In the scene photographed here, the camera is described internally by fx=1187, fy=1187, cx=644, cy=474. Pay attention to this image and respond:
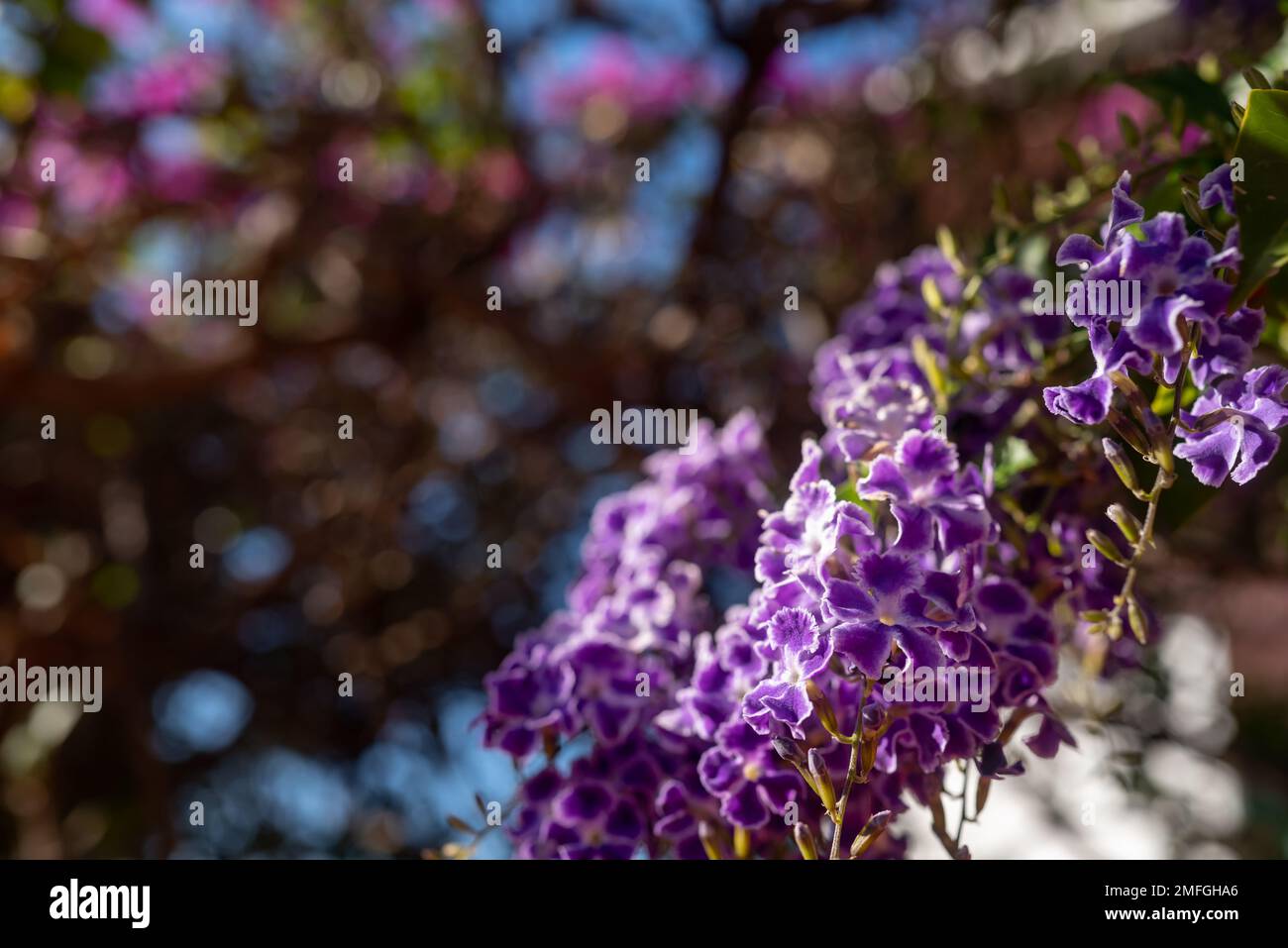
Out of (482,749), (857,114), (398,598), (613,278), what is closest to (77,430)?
(398,598)

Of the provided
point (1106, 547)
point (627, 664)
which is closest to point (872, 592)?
point (1106, 547)

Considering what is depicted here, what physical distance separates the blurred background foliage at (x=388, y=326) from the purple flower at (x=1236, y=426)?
1.13 m

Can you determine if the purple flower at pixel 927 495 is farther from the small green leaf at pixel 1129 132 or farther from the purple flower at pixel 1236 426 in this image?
the small green leaf at pixel 1129 132

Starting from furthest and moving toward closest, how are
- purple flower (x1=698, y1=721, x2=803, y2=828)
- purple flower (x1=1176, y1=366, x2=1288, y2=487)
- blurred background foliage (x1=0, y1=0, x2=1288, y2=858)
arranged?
blurred background foliage (x1=0, y1=0, x2=1288, y2=858) → purple flower (x1=698, y1=721, x2=803, y2=828) → purple flower (x1=1176, y1=366, x2=1288, y2=487)

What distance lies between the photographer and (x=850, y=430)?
778mm

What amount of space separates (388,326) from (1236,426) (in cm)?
163

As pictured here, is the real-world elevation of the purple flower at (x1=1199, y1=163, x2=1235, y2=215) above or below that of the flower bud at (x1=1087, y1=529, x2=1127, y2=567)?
above

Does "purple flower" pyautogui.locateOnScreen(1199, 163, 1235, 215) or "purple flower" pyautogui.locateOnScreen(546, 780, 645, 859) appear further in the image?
"purple flower" pyautogui.locateOnScreen(546, 780, 645, 859)

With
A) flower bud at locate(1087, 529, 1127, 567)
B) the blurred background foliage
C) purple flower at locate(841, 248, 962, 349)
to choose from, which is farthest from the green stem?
the blurred background foliage

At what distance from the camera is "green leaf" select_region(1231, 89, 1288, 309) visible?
618 mm

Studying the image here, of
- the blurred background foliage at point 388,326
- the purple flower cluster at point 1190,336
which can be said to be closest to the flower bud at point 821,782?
the purple flower cluster at point 1190,336

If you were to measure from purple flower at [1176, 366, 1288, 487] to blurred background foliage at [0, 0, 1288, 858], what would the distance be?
1.13m

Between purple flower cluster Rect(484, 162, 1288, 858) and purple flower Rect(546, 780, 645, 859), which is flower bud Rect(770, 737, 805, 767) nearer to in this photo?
purple flower cluster Rect(484, 162, 1288, 858)

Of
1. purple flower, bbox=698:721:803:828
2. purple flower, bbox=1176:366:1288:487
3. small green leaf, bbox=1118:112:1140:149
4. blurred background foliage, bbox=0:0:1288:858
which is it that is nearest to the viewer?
purple flower, bbox=1176:366:1288:487
